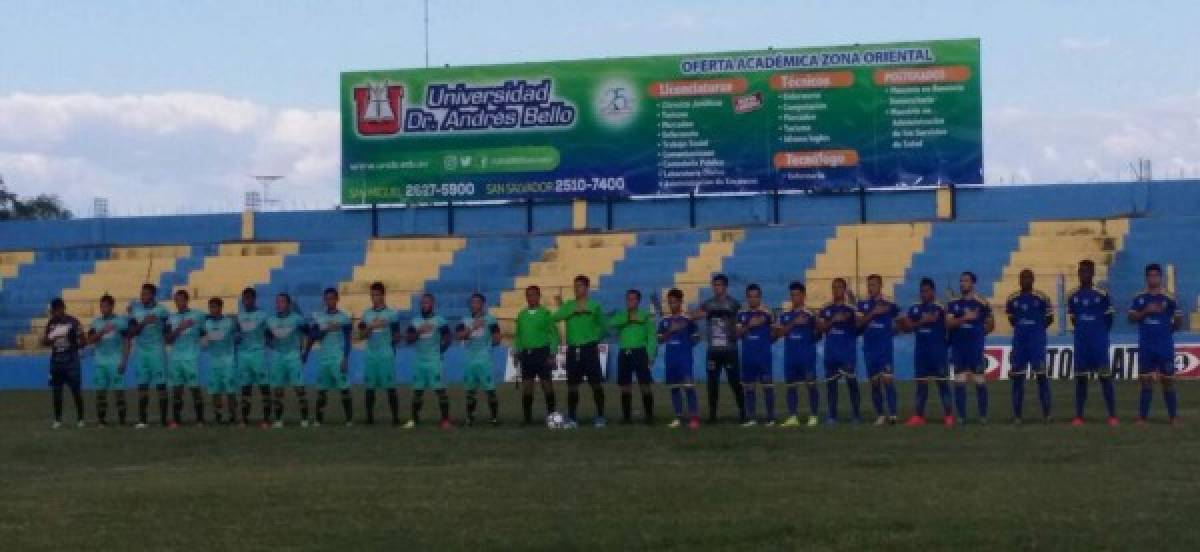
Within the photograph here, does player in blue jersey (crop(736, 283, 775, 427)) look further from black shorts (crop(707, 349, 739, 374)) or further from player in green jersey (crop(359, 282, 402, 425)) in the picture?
player in green jersey (crop(359, 282, 402, 425))

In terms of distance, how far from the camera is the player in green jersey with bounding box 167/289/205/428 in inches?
1143

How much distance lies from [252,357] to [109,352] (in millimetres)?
2505

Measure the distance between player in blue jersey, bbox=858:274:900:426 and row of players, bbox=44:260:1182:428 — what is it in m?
0.02

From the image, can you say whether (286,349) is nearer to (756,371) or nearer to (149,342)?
(149,342)

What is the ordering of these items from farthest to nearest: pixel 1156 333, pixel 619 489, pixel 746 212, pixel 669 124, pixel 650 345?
pixel 746 212, pixel 669 124, pixel 650 345, pixel 1156 333, pixel 619 489

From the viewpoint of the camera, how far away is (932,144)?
50.1 m

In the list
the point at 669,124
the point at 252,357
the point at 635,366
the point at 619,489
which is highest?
the point at 669,124

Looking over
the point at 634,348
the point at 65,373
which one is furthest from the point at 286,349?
the point at 634,348


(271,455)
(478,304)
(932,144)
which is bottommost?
(271,455)

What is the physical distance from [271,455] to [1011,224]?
3289 cm

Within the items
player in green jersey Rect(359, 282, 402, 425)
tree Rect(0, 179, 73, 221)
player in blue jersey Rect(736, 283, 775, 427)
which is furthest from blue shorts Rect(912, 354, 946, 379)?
tree Rect(0, 179, 73, 221)

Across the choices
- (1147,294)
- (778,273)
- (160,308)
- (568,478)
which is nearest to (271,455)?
(568,478)

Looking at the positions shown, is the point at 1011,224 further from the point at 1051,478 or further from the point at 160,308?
the point at 1051,478

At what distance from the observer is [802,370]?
26656mm
